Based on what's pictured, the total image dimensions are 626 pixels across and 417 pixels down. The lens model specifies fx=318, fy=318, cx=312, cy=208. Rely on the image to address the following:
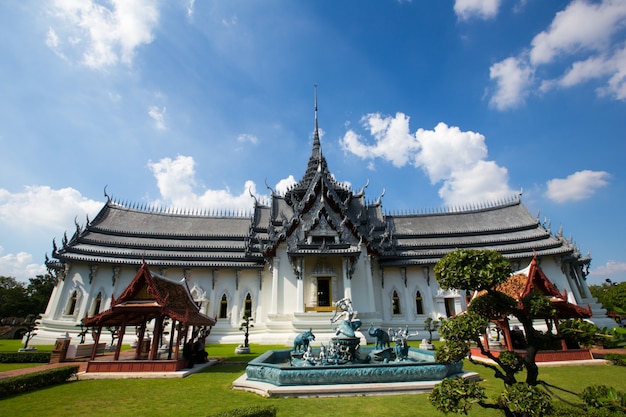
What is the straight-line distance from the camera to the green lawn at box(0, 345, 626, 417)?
235 inches

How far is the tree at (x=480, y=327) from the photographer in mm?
3854

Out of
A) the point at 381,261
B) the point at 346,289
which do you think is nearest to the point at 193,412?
the point at 346,289

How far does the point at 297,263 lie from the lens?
1794 cm

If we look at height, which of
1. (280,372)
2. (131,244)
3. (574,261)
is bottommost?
(280,372)

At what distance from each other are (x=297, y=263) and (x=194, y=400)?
11322 mm

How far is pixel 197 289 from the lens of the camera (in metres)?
20.2

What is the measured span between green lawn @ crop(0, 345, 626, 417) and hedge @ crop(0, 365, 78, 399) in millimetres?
354

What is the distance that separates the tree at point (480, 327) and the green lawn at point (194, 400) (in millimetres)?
2045

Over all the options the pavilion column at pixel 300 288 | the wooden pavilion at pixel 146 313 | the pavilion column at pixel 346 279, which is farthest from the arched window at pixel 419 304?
the wooden pavilion at pixel 146 313

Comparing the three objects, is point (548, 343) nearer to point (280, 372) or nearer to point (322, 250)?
point (280, 372)

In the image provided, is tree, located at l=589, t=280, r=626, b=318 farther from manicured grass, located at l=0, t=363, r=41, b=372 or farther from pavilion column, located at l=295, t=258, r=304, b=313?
manicured grass, located at l=0, t=363, r=41, b=372

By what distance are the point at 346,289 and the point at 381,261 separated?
4.95 meters

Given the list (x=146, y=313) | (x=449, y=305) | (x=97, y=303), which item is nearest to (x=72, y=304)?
(x=97, y=303)

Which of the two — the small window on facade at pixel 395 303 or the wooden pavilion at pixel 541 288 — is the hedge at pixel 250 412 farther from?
the small window on facade at pixel 395 303
